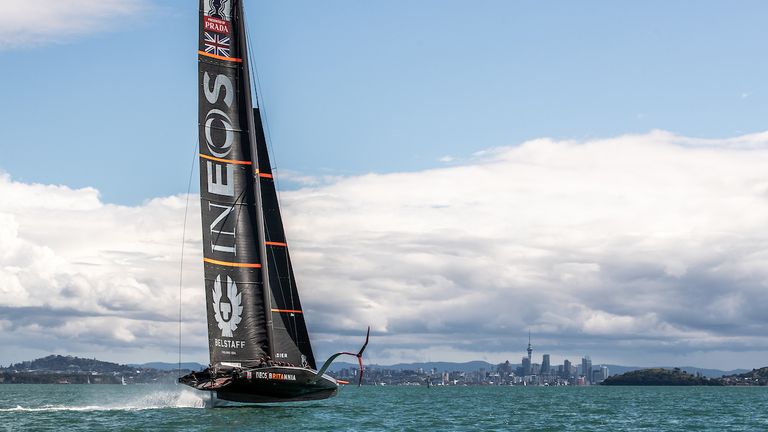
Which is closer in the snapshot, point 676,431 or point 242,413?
point 242,413

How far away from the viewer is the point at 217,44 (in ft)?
157

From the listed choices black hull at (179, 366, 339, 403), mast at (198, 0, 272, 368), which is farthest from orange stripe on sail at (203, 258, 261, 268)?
black hull at (179, 366, 339, 403)

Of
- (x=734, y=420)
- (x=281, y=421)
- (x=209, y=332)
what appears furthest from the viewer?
(x=734, y=420)

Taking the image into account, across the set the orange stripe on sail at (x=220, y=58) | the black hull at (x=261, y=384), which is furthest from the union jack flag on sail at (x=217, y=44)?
the black hull at (x=261, y=384)

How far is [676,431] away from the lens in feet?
164

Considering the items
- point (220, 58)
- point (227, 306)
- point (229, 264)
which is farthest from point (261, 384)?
point (220, 58)

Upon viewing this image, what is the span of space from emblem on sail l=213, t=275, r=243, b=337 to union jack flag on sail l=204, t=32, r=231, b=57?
10.4 m

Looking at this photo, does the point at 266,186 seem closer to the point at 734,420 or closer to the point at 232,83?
the point at 232,83

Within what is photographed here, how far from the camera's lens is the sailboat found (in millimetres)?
46500

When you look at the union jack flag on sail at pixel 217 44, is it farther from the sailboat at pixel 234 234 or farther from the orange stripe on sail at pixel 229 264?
the orange stripe on sail at pixel 229 264

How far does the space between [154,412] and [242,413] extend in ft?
34.0

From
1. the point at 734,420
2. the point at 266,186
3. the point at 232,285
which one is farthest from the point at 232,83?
the point at 734,420

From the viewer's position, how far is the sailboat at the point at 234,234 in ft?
153

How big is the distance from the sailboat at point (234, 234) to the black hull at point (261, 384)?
0.15 feet
